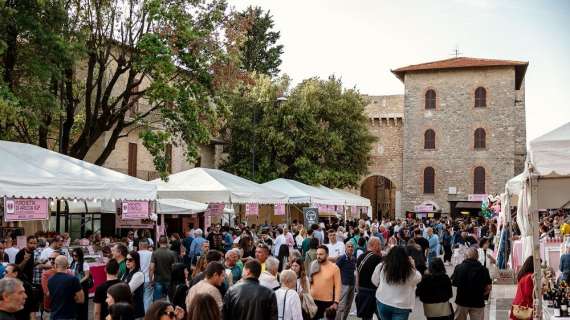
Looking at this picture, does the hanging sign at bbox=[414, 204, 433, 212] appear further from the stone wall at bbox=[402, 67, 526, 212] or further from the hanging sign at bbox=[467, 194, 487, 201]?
the hanging sign at bbox=[467, 194, 487, 201]

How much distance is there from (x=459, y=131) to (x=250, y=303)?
42915mm

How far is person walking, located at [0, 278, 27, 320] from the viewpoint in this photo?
17.2ft

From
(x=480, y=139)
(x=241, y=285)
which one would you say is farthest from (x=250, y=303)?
(x=480, y=139)

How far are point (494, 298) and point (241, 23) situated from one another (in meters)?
12.1

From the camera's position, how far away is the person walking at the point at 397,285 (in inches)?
314

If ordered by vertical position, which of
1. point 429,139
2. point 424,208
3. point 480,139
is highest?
point 429,139

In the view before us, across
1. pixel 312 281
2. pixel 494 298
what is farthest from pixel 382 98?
pixel 312 281

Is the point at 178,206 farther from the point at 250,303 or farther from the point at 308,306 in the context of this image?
the point at 250,303

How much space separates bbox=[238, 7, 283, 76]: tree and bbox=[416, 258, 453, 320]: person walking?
40972mm

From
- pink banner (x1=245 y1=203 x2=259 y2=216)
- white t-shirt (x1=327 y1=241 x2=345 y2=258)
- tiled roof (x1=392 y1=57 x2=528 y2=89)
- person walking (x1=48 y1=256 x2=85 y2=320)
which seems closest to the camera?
person walking (x1=48 y1=256 x2=85 y2=320)

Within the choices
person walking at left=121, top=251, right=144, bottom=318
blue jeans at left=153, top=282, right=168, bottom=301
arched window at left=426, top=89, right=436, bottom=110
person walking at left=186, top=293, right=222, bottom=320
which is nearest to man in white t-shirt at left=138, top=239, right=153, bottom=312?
blue jeans at left=153, top=282, right=168, bottom=301

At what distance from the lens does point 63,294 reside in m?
7.63

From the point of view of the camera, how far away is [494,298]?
14.5 m

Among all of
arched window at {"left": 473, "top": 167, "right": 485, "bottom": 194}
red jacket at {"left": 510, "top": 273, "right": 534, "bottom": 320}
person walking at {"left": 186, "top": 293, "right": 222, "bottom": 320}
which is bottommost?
red jacket at {"left": 510, "top": 273, "right": 534, "bottom": 320}
